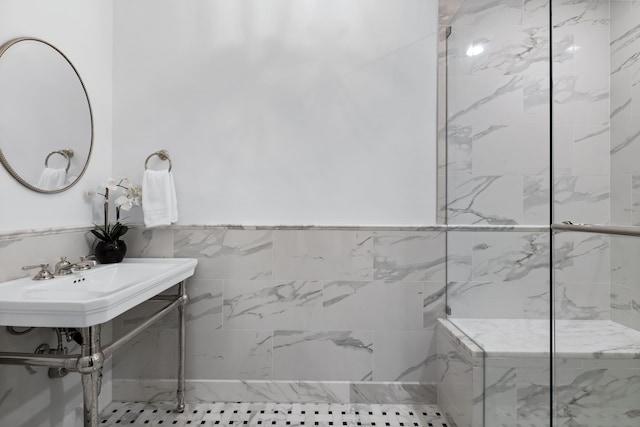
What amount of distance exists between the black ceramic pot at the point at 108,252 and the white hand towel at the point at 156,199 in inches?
6.6

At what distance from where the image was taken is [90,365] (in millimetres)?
1034

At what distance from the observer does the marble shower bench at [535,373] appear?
95 cm

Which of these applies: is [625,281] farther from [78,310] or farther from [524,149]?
[78,310]

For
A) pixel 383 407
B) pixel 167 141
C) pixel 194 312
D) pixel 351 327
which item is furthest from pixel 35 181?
pixel 383 407

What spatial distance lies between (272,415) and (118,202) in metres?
1.27

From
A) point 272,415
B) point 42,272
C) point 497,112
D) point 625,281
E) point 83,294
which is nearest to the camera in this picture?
point 625,281

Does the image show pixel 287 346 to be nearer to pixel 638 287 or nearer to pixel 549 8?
pixel 638 287

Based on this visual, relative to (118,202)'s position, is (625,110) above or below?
above

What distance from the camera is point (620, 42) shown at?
3.19 ft

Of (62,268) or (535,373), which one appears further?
(62,268)

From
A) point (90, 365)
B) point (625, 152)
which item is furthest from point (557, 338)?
point (90, 365)

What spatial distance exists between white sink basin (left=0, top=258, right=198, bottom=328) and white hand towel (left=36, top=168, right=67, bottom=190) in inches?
14.7

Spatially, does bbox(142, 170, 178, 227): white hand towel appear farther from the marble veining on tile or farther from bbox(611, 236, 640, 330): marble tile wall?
bbox(611, 236, 640, 330): marble tile wall

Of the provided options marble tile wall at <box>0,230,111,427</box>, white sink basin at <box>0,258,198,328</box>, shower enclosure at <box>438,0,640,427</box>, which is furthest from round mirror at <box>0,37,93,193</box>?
shower enclosure at <box>438,0,640,427</box>
